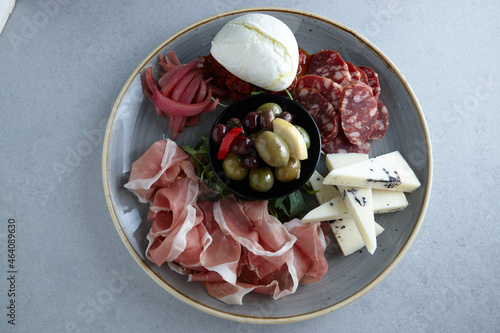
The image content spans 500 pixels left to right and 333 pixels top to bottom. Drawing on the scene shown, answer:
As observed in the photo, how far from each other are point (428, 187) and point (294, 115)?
0.64m

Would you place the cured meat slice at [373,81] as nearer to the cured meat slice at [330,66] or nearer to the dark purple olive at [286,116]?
the cured meat slice at [330,66]

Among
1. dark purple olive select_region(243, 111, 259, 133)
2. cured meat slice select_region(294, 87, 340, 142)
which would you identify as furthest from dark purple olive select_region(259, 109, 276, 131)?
cured meat slice select_region(294, 87, 340, 142)

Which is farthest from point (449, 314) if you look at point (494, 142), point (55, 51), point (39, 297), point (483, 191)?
point (55, 51)

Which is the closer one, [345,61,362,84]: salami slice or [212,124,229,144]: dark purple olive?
[212,124,229,144]: dark purple olive

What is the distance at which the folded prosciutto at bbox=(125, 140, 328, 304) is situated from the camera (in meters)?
1.55

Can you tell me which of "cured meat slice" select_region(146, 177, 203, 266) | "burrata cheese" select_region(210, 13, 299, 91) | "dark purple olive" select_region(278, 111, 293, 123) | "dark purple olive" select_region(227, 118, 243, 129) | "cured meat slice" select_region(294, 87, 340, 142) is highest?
"burrata cheese" select_region(210, 13, 299, 91)

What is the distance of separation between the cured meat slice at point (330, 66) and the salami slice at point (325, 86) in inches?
2.0

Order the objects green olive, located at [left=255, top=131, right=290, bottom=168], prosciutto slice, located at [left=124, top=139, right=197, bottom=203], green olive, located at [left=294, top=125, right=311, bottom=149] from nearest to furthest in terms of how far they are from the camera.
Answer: green olive, located at [left=255, top=131, right=290, bottom=168], green olive, located at [left=294, top=125, right=311, bottom=149], prosciutto slice, located at [left=124, top=139, right=197, bottom=203]

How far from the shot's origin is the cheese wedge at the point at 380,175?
5.16 ft

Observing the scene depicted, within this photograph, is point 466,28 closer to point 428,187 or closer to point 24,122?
point 428,187

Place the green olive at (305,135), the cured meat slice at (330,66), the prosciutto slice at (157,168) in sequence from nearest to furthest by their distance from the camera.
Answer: the green olive at (305,135)
the prosciutto slice at (157,168)
the cured meat slice at (330,66)

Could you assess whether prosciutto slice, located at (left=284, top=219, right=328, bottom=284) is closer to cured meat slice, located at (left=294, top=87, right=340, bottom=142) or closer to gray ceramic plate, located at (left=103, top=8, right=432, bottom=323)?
gray ceramic plate, located at (left=103, top=8, right=432, bottom=323)

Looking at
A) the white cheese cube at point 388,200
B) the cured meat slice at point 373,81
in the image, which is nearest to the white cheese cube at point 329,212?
the white cheese cube at point 388,200

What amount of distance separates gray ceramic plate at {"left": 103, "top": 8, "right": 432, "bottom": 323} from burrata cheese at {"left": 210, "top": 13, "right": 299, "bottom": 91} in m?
0.23
